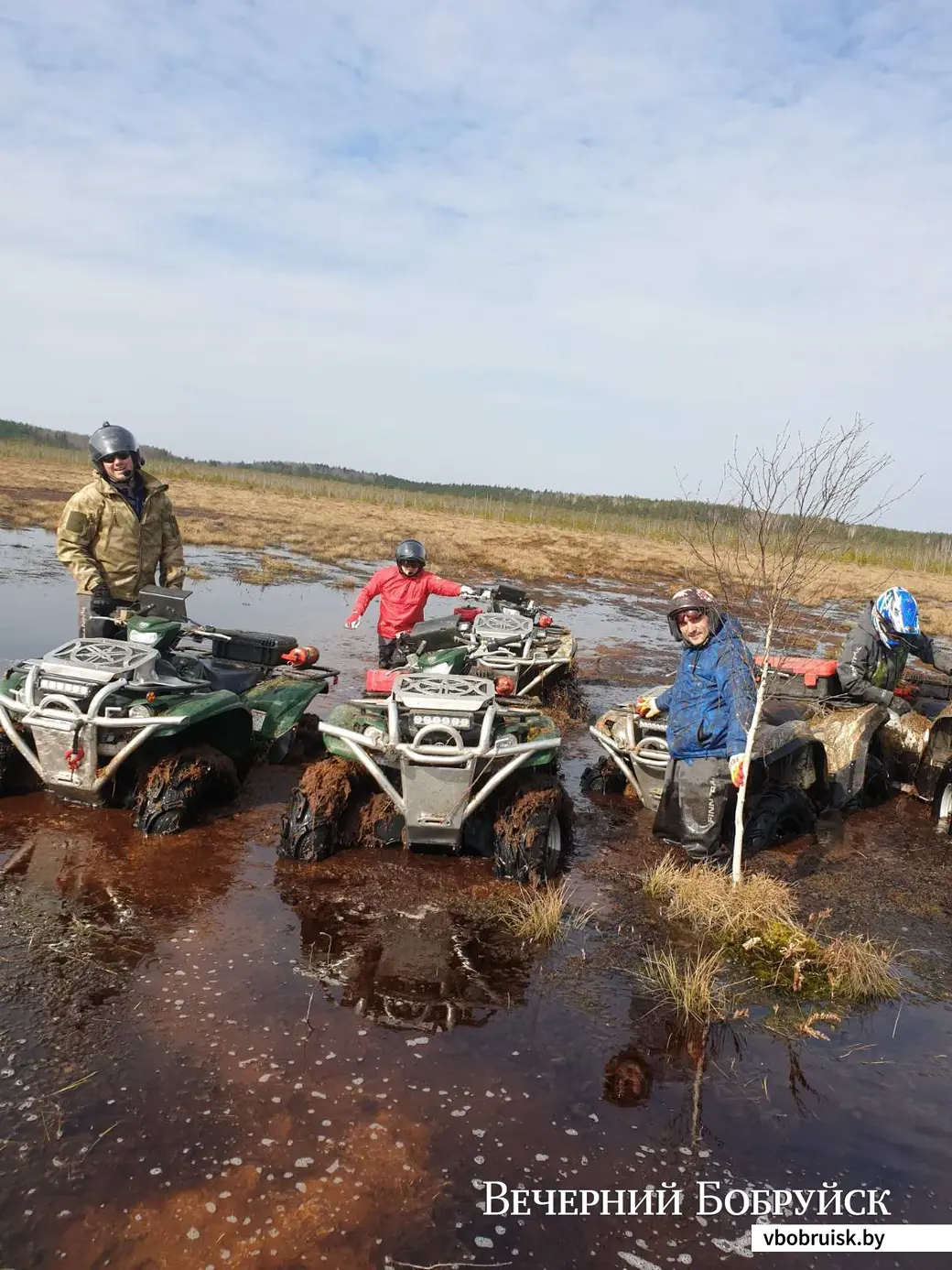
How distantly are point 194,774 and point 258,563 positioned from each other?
780 inches

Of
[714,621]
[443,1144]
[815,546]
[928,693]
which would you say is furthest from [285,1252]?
[928,693]

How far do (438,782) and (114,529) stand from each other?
3.59 meters

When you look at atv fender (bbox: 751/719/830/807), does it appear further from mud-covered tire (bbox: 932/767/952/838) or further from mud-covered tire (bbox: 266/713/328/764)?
mud-covered tire (bbox: 266/713/328/764)

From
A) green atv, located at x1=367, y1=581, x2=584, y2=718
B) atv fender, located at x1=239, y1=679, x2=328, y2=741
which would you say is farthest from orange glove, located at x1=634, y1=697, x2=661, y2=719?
atv fender, located at x1=239, y1=679, x2=328, y2=741

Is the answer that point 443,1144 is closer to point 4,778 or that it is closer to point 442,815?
point 442,815

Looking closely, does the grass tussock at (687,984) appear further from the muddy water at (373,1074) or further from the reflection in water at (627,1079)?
the reflection in water at (627,1079)

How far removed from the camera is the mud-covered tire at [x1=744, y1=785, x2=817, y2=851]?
6410mm

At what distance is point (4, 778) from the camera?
20.1 feet

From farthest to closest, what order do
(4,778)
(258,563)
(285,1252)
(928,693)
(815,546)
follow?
1. (258,563)
2. (928,693)
3. (4,778)
4. (815,546)
5. (285,1252)

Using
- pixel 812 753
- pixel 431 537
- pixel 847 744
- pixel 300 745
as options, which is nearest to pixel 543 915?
pixel 812 753

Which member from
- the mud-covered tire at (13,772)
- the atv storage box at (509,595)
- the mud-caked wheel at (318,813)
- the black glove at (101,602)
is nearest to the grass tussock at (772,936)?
the mud-caked wheel at (318,813)

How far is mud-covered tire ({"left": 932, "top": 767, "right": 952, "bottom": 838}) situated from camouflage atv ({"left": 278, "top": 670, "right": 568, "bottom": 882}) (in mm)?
3574

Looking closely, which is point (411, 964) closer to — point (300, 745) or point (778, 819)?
point (778, 819)

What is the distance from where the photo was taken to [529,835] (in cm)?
541
